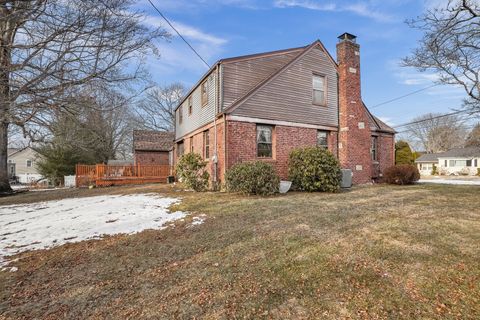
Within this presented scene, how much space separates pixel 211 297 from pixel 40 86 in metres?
8.08

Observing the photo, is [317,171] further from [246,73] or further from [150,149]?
[150,149]

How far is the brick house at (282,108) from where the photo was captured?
1094cm

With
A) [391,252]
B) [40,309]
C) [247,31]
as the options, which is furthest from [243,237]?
[247,31]

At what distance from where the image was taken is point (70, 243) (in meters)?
4.63

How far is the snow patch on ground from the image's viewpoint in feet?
15.7

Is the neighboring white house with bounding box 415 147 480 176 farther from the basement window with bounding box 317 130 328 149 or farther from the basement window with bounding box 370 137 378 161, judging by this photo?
the basement window with bounding box 317 130 328 149

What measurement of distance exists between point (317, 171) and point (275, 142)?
239 cm

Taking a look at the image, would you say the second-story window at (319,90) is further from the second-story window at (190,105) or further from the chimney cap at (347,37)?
the second-story window at (190,105)

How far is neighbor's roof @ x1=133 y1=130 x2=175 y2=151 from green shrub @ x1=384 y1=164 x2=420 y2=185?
17.5 metres

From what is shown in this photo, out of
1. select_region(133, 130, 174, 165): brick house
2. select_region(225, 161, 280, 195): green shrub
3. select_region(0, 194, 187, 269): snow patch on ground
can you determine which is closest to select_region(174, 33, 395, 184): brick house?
select_region(225, 161, 280, 195): green shrub

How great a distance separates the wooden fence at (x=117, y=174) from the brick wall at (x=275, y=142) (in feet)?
33.8

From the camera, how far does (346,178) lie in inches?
462

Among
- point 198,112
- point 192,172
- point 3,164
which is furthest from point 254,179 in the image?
point 3,164

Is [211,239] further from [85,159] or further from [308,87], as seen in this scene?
[85,159]
